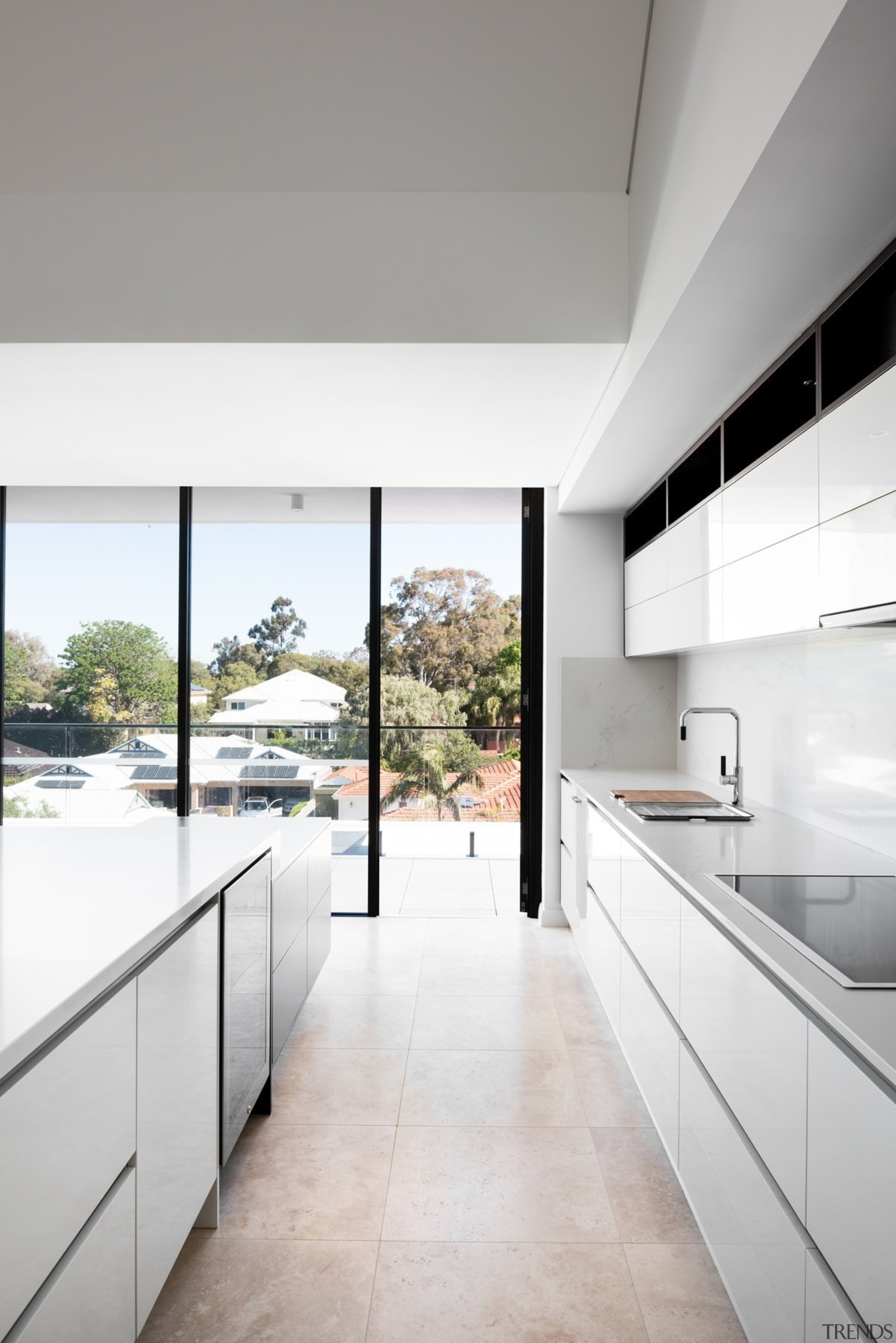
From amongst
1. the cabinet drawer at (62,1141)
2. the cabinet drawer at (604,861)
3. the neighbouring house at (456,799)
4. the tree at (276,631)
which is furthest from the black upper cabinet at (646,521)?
the cabinet drawer at (62,1141)

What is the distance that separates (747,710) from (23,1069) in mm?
2797

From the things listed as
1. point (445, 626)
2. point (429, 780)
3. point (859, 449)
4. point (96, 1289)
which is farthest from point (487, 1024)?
point (859, 449)

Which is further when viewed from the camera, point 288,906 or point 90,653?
point 90,653

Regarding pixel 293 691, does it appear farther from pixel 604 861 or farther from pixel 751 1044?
pixel 751 1044

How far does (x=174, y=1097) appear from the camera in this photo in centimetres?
160

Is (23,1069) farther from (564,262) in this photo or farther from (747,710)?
(747,710)

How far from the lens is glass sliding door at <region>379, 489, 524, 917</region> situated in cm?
465

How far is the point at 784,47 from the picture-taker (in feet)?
3.92

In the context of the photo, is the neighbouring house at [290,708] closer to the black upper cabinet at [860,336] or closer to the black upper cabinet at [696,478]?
the black upper cabinet at [696,478]

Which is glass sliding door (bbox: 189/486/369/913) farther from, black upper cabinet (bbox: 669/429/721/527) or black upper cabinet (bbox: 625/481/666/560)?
black upper cabinet (bbox: 669/429/721/527)

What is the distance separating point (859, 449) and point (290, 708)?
3.48 meters

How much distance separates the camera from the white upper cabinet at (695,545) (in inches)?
105

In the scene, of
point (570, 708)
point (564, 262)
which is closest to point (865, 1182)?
point (564, 262)

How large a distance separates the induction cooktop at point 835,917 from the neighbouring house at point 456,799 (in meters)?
2.79
